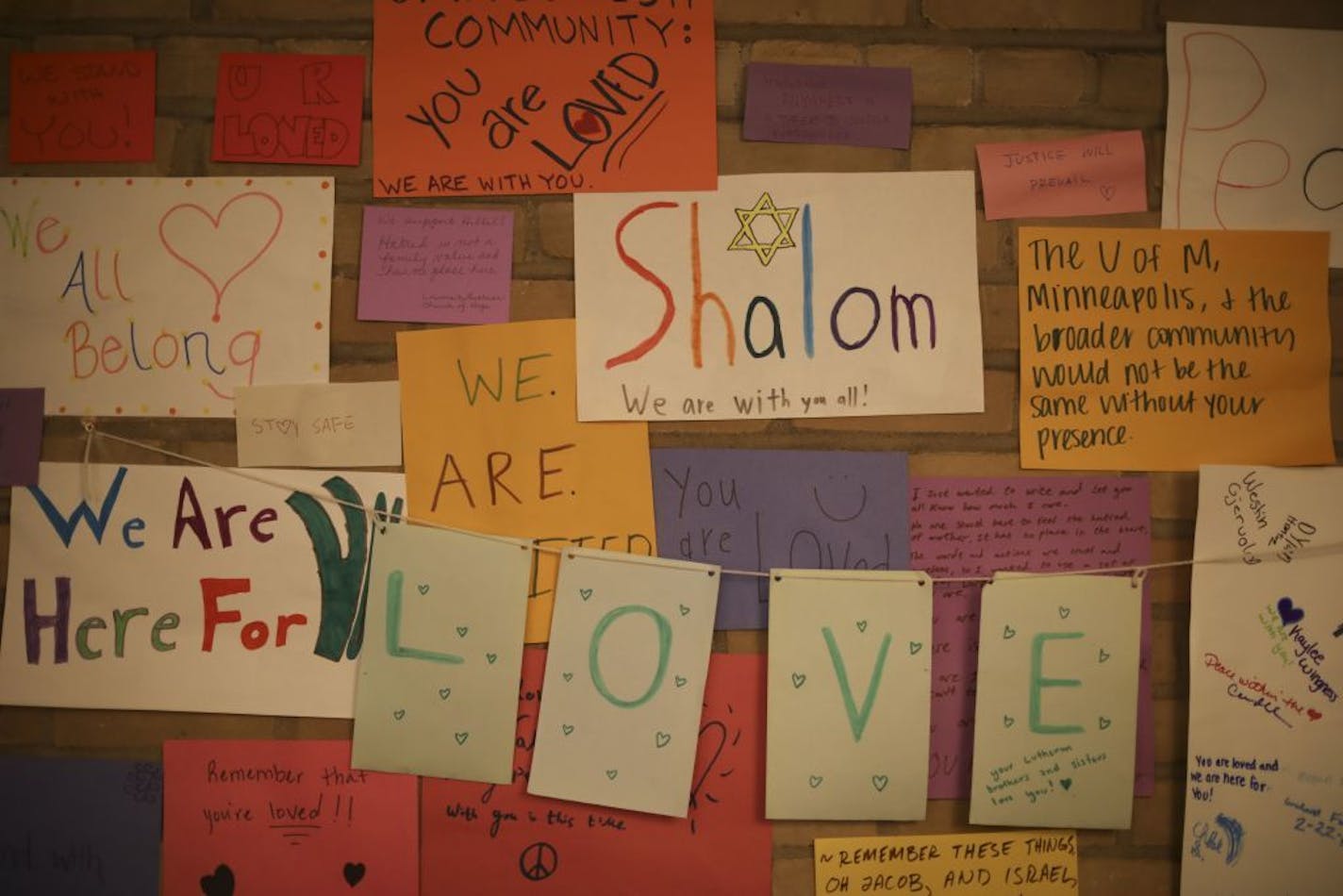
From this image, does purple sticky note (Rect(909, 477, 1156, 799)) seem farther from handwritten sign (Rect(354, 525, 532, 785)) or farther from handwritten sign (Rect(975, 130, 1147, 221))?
handwritten sign (Rect(354, 525, 532, 785))

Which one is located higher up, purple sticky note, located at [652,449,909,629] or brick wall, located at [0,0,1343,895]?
brick wall, located at [0,0,1343,895]

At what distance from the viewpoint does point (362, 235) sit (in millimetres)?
1228

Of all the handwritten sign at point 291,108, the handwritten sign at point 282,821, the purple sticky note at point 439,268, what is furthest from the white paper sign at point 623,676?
the handwritten sign at point 291,108

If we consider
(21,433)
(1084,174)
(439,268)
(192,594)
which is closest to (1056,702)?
(1084,174)

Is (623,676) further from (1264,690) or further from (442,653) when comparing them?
(1264,690)

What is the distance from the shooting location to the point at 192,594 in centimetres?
122

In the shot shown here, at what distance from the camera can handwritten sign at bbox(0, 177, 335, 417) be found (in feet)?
4.02

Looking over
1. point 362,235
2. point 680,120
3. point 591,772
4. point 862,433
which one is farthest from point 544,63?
point 591,772

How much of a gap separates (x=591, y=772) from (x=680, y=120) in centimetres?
78

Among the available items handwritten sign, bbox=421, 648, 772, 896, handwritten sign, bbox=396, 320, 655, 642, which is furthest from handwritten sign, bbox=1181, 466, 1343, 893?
handwritten sign, bbox=396, 320, 655, 642

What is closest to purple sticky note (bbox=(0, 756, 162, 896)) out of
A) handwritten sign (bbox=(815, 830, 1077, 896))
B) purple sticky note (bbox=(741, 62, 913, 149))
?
handwritten sign (bbox=(815, 830, 1077, 896))

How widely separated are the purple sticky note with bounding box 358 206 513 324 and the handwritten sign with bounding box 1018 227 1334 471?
0.63 m

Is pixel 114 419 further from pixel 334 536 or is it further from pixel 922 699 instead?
pixel 922 699

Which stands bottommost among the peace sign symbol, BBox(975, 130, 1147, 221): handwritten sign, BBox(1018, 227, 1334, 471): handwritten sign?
the peace sign symbol
